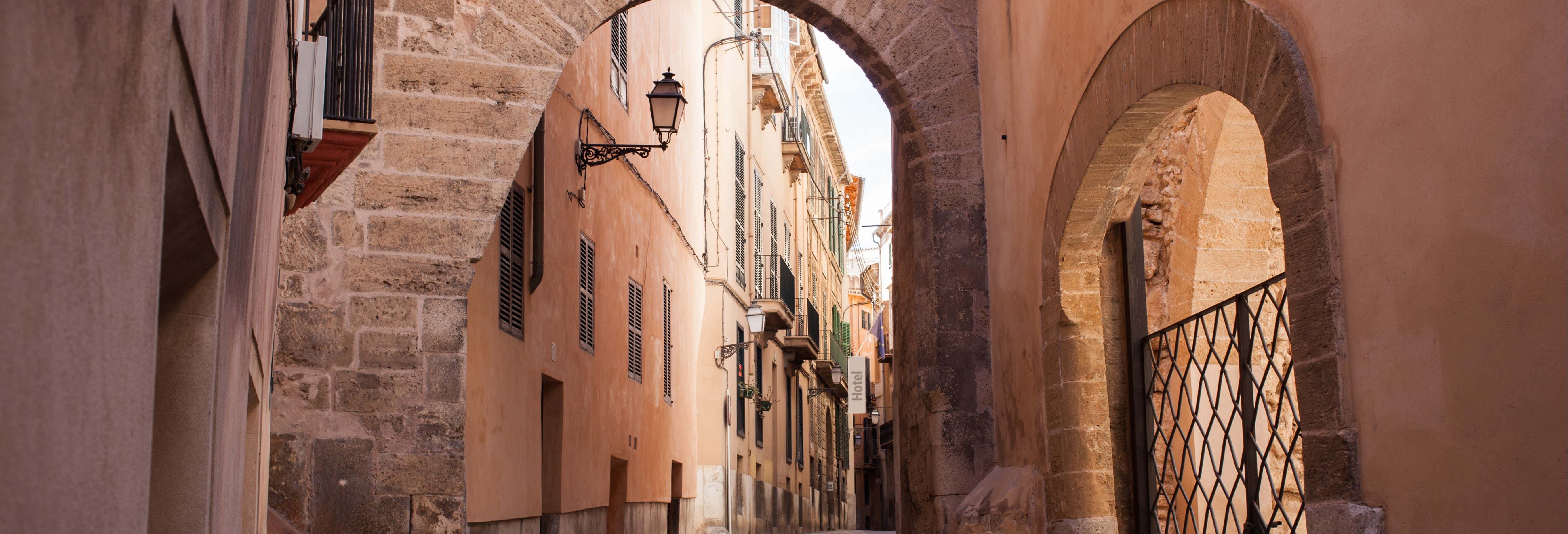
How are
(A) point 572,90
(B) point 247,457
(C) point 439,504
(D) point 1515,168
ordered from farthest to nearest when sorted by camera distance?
(A) point 572,90 → (C) point 439,504 → (B) point 247,457 → (D) point 1515,168

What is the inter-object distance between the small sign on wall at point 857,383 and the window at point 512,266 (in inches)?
795

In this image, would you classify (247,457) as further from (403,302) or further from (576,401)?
(576,401)

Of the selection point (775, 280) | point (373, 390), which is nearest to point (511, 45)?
point (373, 390)

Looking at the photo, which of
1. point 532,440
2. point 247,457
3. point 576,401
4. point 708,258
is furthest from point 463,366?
point 708,258

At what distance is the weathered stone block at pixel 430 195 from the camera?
687 centimetres

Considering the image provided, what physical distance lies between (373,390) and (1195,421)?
13.0 ft

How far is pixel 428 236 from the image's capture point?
686 centimetres

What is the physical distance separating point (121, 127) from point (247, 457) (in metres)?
3.61

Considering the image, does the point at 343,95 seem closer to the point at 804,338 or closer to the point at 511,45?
the point at 511,45

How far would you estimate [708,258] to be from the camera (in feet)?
59.3

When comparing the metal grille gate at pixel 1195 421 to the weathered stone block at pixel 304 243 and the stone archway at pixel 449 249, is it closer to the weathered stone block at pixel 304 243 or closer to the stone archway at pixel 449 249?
the stone archway at pixel 449 249

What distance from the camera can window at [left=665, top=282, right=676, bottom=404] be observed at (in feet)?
49.2

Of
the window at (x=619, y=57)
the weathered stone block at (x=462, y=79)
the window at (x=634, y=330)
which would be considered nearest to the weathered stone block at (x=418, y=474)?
the weathered stone block at (x=462, y=79)

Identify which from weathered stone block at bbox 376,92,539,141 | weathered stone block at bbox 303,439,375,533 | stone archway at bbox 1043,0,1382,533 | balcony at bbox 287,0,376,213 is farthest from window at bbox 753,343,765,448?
balcony at bbox 287,0,376,213
